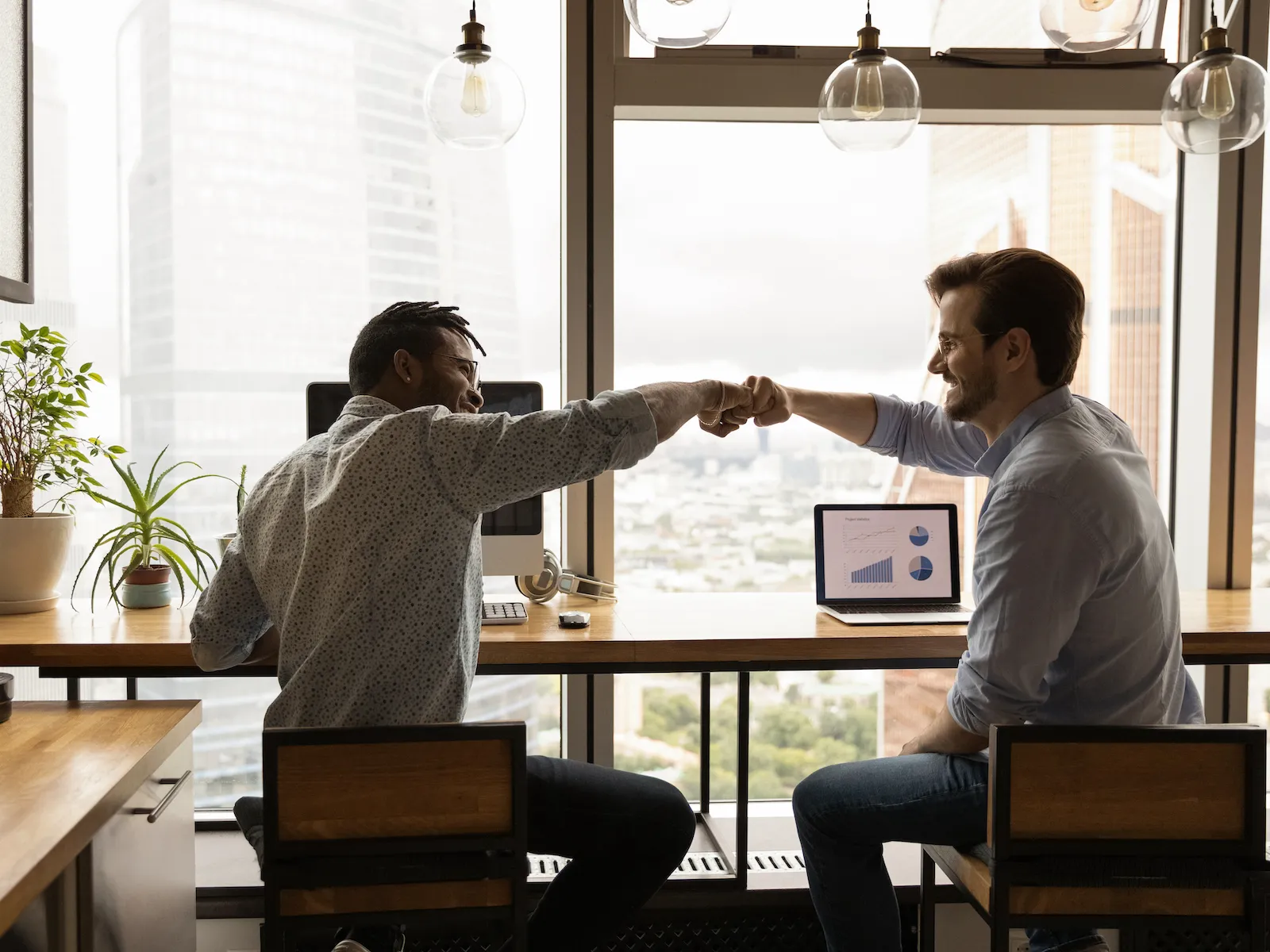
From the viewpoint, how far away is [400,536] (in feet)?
4.90

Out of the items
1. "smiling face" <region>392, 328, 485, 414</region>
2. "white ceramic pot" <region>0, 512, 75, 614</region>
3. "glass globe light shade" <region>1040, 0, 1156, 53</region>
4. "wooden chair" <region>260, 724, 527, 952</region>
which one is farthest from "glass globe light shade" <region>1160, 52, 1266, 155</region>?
"white ceramic pot" <region>0, 512, 75, 614</region>

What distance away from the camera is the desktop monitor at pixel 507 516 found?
244 cm

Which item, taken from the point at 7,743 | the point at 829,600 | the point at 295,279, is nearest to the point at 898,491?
the point at 829,600

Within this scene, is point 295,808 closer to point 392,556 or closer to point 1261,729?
point 392,556

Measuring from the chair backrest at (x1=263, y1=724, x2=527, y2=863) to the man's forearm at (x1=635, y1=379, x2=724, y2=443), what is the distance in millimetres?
534

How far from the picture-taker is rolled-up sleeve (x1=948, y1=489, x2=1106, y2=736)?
5.00 feet

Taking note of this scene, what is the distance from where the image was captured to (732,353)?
2945 millimetres

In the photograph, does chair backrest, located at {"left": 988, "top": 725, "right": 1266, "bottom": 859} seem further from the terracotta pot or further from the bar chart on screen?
the terracotta pot

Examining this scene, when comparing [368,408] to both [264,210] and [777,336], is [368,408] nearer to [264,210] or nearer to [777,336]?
[264,210]

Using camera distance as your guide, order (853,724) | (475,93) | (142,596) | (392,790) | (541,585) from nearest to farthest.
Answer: (392,790) < (475,93) < (142,596) < (541,585) < (853,724)

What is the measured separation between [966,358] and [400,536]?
3.42 ft

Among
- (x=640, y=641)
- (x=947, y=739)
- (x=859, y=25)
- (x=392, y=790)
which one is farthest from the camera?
(x=859, y=25)

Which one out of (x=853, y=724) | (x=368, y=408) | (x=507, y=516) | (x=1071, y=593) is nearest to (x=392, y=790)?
(x=368, y=408)

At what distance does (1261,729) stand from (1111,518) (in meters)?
0.35
